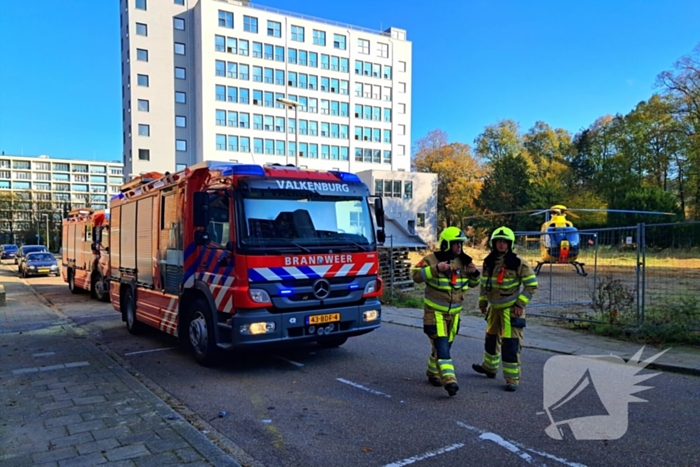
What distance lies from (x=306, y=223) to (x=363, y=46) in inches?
2571

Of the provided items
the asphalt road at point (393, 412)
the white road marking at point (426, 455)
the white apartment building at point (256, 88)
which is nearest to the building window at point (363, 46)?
the white apartment building at point (256, 88)

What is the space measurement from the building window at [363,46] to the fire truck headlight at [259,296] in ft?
216

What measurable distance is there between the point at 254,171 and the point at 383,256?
34.0ft

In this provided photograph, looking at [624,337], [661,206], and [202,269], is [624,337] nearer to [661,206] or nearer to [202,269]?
[202,269]

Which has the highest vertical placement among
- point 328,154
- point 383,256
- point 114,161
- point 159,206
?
point 114,161

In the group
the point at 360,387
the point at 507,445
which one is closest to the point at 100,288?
the point at 360,387

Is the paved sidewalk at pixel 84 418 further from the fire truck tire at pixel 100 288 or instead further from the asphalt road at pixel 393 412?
the fire truck tire at pixel 100 288

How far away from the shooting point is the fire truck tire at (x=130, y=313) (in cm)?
1012

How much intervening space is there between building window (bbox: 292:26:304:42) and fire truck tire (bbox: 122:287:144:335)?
58441mm

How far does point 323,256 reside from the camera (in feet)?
22.9

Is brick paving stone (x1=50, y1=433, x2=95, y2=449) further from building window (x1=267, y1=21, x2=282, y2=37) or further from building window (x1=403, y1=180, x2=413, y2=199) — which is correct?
building window (x1=267, y1=21, x2=282, y2=37)

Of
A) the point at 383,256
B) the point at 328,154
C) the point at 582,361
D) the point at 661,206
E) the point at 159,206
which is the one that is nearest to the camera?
the point at 582,361

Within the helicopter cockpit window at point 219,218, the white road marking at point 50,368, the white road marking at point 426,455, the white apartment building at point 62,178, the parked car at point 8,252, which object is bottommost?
the parked car at point 8,252

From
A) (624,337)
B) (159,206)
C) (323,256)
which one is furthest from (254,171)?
(624,337)
